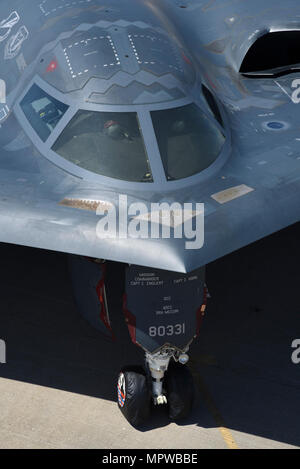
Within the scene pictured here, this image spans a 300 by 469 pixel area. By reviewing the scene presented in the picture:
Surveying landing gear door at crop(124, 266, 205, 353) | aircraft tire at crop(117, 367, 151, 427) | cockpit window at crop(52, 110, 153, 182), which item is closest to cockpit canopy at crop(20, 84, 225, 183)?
cockpit window at crop(52, 110, 153, 182)

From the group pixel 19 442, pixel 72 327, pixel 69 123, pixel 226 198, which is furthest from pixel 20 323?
pixel 226 198

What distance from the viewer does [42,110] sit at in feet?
37.1

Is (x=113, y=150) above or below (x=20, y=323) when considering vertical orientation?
above

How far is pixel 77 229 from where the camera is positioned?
30.9ft

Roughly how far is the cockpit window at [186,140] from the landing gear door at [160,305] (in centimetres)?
129

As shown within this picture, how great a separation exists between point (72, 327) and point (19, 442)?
2812 millimetres

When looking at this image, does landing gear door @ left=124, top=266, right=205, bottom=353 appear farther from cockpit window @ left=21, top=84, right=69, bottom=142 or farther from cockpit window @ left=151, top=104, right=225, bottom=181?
cockpit window @ left=21, top=84, right=69, bottom=142

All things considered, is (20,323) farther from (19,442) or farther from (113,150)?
(113,150)

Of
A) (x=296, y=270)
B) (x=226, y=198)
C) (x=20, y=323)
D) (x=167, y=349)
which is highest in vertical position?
(x=226, y=198)

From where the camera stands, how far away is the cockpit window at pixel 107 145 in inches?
407

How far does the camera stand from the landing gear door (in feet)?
32.7

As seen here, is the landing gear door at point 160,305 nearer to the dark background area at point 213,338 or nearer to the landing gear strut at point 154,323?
the landing gear strut at point 154,323

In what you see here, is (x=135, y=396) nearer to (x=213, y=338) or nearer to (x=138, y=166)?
(x=213, y=338)

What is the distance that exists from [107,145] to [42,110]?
1.32 meters
